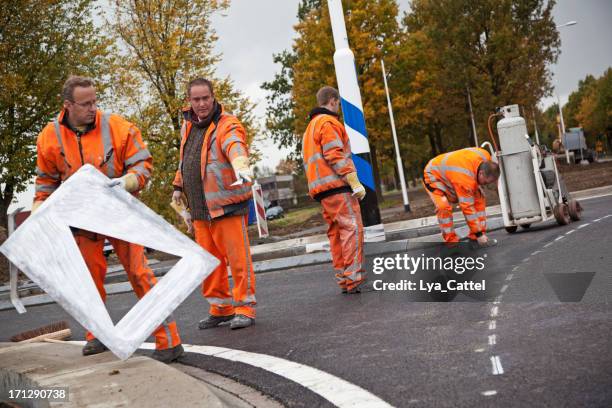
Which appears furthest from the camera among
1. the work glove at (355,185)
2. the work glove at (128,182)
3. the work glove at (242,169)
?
the work glove at (355,185)

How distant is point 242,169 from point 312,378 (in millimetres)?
2002

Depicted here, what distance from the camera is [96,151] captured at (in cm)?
526

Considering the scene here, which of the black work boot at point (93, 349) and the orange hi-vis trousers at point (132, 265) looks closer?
the orange hi-vis trousers at point (132, 265)

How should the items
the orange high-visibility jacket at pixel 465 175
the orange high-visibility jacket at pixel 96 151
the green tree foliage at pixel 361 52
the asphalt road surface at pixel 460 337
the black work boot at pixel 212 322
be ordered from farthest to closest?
the green tree foliage at pixel 361 52 < the orange high-visibility jacket at pixel 465 175 < the black work boot at pixel 212 322 < the orange high-visibility jacket at pixel 96 151 < the asphalt road surface at pixel 460 337

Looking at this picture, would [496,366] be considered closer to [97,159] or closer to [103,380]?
A: [103,380]

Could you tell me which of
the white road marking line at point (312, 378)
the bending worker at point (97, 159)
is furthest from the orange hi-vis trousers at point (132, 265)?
the white road marking line at point (312, 378)

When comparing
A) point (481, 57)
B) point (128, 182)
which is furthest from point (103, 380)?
point (481, 57)

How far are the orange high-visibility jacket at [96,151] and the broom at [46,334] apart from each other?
78.4 inches

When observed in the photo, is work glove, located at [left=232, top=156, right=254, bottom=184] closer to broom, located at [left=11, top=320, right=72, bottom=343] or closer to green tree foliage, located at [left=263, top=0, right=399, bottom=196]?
broom, located at [left=11, top=320, right=72, bottom=343]

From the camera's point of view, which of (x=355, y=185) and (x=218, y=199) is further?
(x=355, y=185)

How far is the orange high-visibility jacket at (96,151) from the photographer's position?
5254 millimetres

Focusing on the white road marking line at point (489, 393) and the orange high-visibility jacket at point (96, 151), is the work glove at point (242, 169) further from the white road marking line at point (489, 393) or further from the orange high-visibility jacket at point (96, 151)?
the white road marking line at point (489, 393)

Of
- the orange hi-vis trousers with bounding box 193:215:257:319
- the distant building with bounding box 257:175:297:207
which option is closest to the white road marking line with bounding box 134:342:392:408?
the orange hi-vis trousers with bounding box 193:215:257:319

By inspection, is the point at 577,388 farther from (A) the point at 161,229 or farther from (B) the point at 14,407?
(B) the point at 14,407
